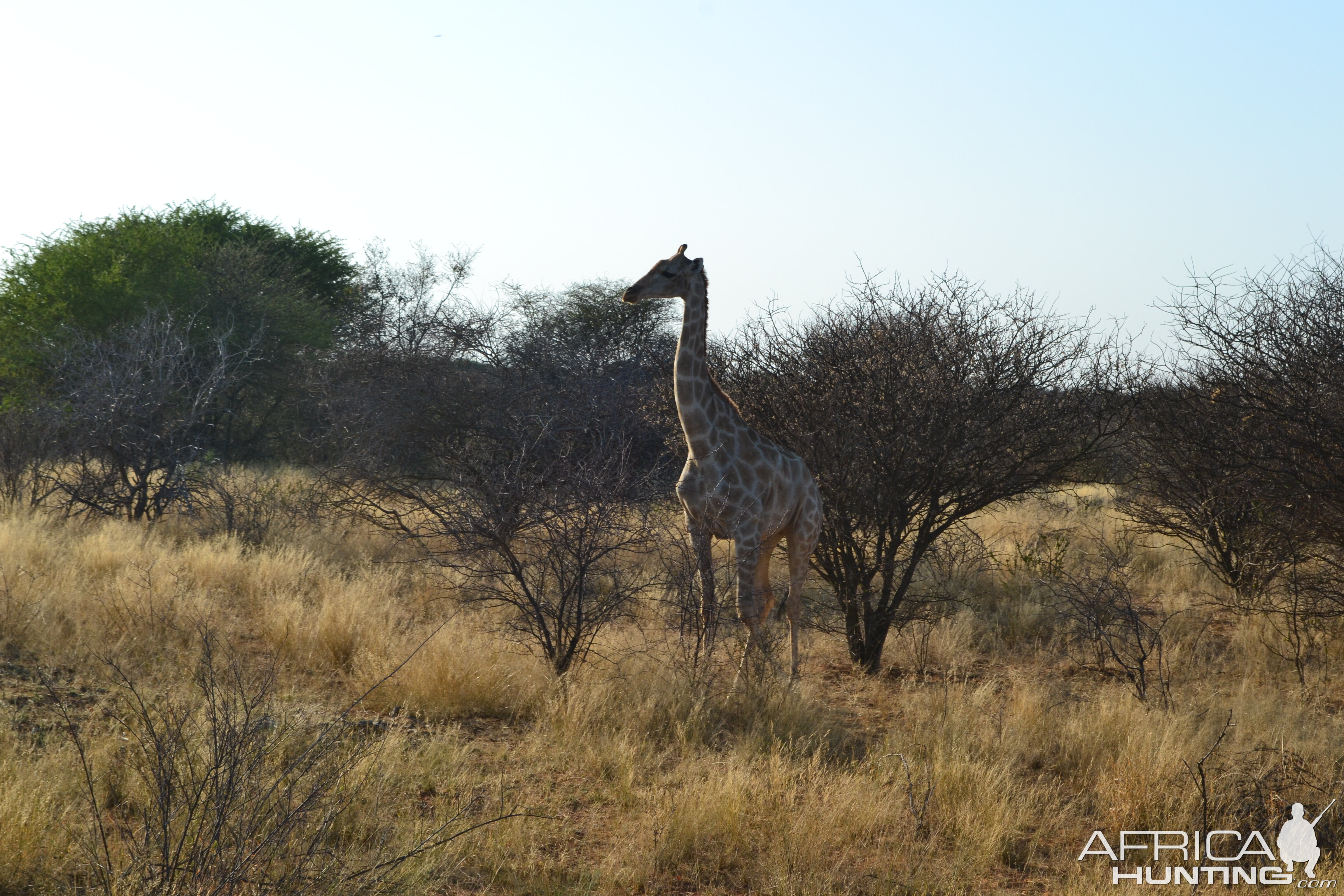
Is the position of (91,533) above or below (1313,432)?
below

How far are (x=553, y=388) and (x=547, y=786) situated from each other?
26.9 feet

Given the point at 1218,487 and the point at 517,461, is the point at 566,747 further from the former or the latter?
the point at 1218,487

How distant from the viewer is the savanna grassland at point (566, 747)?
358 centimetres

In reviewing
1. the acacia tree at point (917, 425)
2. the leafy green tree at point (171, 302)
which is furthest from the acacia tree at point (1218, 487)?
the leafy green tree at point (171, 302)

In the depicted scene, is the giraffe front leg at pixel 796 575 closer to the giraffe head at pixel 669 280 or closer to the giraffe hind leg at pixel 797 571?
the giraffe hind leg at pixel 797 571

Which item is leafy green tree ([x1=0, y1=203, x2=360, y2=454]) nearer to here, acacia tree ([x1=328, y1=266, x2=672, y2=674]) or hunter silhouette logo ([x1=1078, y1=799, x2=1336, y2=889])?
acacia tree ([x1=328, y1=266, x2=672, y2=674])

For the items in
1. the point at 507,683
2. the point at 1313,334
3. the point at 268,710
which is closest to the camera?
the point at 268,710

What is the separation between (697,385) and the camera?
633cm

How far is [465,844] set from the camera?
3824 mm

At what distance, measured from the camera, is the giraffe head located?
236 inches

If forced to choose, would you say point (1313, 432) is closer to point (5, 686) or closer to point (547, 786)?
point (547, 786)

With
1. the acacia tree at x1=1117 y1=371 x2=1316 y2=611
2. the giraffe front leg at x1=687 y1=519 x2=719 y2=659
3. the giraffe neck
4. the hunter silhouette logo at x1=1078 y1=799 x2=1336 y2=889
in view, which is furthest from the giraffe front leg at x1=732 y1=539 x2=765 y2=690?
the acacia tree at x1=1117 y1=371 x2=1316 y2=611

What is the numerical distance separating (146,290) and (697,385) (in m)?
16.5

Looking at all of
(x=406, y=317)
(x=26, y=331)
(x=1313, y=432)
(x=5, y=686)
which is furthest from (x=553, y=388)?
(x=26, y=331)
